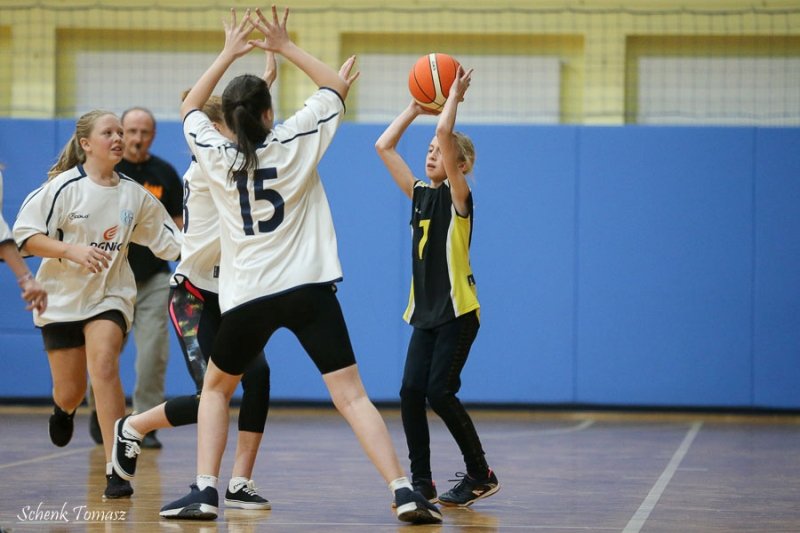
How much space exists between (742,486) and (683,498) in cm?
65

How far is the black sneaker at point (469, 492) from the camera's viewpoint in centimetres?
553

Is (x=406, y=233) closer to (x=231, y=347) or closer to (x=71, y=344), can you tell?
(x=71, y=344)

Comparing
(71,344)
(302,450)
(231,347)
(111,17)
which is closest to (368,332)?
(302,450)

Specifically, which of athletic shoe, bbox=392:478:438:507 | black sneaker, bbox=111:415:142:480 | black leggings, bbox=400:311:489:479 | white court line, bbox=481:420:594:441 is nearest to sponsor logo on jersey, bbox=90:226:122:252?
black sneaker, bbox=111:415:142:480

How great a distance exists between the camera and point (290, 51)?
487cm

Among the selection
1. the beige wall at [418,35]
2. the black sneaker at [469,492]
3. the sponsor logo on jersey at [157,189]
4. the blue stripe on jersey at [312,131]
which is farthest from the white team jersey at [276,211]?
the beige wall at [418,35]

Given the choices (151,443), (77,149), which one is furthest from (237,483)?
(151,443)

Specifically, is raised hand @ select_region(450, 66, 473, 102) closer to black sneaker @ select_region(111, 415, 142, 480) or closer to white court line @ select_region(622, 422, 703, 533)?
white court line @ select_region(622, 422, 703, 533)

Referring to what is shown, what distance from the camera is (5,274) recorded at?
36.2 ft

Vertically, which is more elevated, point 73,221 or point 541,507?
point 73,221

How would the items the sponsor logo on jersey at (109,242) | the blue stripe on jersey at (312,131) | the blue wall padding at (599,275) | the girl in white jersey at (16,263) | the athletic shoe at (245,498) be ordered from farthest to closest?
1. the blue wall padding at (599,275)
2. the sponsor logo on jersey at (109,242)
3. the athletic shoe at (245,498)
4. the blue stripe on jersey at (312,131)
5. the girl in white jersey at (16,263)

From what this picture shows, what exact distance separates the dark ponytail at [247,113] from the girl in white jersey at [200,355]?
54 centimetres

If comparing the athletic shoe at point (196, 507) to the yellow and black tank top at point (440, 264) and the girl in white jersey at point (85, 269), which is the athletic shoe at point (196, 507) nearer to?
the girl in white jersey at point (85, 269)

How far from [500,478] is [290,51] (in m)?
2.84
